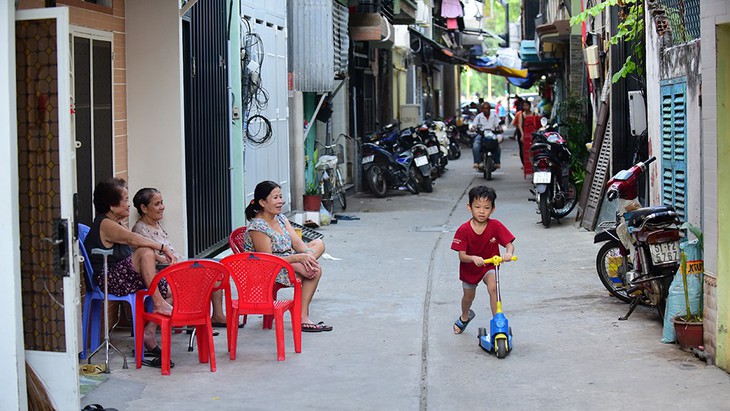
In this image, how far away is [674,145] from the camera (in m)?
8.85

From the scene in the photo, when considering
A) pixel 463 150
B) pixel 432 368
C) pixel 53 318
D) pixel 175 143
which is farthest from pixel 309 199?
pixel 463 150

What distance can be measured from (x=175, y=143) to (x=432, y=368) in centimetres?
313

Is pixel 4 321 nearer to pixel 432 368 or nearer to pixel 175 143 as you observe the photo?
pixel 432 368

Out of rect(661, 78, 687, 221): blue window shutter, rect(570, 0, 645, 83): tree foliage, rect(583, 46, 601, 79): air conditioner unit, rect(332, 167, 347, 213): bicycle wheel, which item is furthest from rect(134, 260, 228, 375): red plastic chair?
rect(583, 46, 601, 79): air conditioner unit

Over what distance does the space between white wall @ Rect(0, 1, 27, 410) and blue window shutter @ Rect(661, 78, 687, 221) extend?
5.20 meters

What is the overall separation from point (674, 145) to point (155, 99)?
14.0 feet

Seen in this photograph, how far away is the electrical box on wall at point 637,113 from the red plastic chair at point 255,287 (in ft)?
19.0

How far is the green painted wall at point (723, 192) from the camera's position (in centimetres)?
667

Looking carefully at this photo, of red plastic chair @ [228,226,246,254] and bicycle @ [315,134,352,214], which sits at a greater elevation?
bicycle @ [315,134,352,214]

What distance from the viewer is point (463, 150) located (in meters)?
35.2

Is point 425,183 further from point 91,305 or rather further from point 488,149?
point 91,305

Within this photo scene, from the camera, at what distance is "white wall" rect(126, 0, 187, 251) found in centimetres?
875

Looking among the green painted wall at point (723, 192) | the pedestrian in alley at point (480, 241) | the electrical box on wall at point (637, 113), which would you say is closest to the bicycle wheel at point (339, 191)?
the electrical box on wall at point (637, 113)

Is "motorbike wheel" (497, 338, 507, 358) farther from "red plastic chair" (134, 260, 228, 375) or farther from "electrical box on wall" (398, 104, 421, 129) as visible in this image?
"electrical box on wall" (398, 104, 421, 129)
